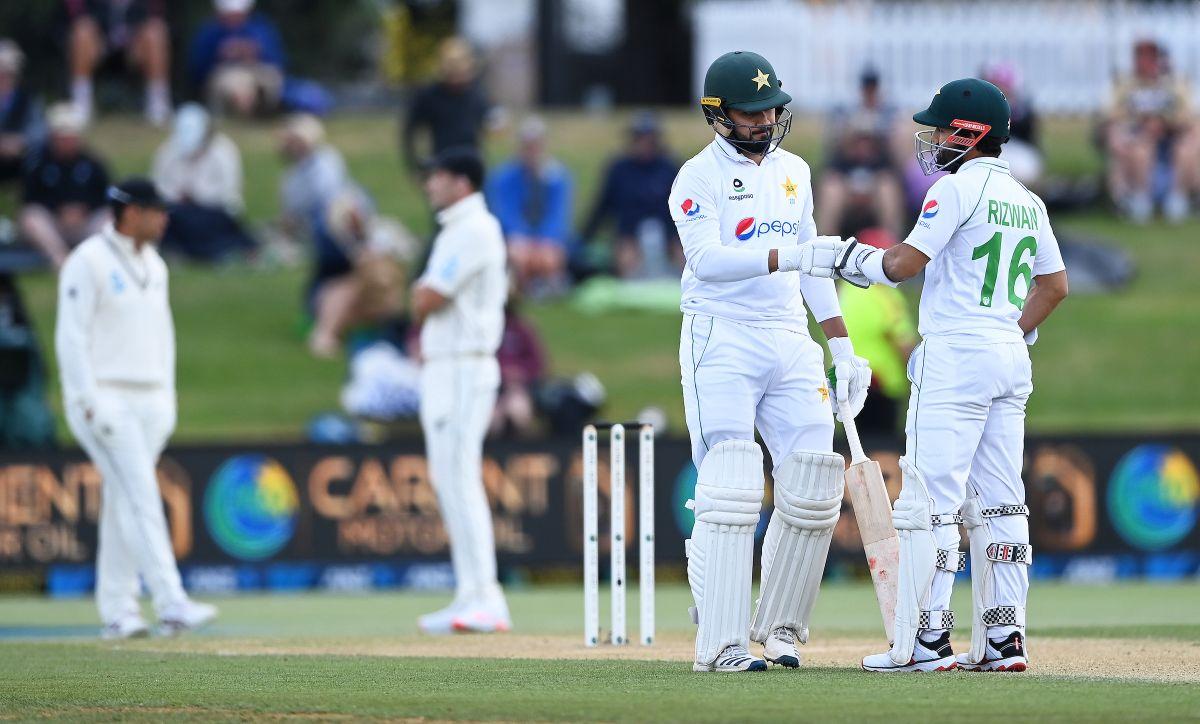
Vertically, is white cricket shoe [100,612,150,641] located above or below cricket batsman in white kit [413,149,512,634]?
below

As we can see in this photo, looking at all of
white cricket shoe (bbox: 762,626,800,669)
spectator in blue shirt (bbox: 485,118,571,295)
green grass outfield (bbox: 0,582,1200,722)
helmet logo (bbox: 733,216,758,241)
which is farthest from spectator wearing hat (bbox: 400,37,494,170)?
white cricket shoe (bbox: 762,626,800,669)

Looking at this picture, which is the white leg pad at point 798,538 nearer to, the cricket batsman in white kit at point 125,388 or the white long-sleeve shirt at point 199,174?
the cricket batsman in white kit at point 125,388

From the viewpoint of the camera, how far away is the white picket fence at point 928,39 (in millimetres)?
23281

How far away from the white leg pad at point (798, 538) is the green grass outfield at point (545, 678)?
9.6 inches

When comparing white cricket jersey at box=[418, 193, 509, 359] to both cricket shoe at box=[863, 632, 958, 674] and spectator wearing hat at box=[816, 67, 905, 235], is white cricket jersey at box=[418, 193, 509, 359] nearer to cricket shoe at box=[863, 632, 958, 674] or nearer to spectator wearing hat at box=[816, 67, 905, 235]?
cricket shoe at box=[863, 632, 958, 674]

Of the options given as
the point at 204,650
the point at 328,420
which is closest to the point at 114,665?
the point at 204,650

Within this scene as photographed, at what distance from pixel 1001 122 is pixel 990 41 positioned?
1690cm

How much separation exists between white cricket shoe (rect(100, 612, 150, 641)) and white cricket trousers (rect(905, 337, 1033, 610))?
15.0 ft

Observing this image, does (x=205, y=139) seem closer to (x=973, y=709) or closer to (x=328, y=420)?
(x=328, y=420)

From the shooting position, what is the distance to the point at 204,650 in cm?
908

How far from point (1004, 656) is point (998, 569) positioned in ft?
1.06

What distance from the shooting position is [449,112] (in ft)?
58.9

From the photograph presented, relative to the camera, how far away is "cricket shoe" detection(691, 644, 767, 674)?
7.25 meters

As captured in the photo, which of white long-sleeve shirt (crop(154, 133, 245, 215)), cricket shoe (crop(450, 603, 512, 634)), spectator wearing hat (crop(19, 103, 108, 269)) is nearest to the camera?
cricket shoe (crop(450, 603, 512, 634))
